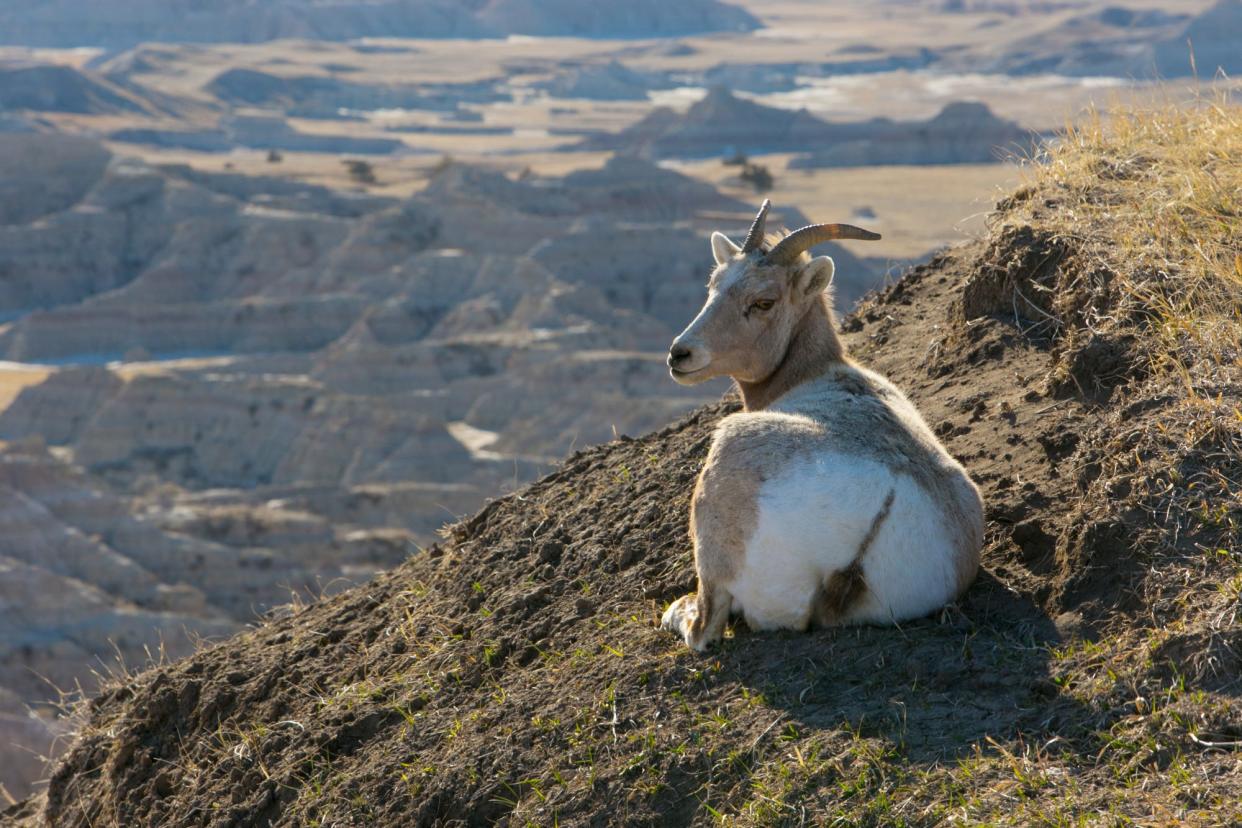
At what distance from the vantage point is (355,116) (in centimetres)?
12800

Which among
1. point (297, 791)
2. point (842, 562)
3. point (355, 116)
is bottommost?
point (355, 116)

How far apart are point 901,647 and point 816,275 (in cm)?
240

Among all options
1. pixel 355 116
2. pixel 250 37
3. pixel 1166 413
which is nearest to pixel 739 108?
pixel 355 116

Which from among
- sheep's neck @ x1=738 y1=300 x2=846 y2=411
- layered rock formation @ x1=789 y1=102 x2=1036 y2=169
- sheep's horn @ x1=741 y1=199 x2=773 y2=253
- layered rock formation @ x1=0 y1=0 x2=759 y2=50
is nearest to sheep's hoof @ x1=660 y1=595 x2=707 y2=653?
sheep's neck @ x1=738 y1=300 x2=846 y2=411

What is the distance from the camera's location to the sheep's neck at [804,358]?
26.3 ft

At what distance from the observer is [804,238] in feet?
25.9

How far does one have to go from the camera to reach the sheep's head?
7816 mm

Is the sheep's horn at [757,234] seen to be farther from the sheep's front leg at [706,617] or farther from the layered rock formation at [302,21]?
the layered rock formation at [302,21]

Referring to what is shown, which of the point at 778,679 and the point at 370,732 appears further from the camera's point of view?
the point at 370,732

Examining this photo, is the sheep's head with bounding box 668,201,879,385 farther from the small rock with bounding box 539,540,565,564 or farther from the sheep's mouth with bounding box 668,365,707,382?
the small rock with bounding box 539,540,565,564

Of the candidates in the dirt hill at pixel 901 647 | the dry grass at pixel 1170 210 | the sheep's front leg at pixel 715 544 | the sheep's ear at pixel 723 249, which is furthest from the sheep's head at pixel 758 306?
the dry grass at pixel 1170 210

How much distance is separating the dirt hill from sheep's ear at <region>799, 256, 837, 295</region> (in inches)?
45.1

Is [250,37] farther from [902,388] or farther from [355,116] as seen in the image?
[902,388]

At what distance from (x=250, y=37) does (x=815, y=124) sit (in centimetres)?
9128
